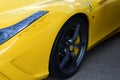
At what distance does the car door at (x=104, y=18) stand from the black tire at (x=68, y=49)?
0.22 m

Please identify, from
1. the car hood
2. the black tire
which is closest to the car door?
the black tire

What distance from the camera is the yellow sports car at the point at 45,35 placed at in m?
2.64

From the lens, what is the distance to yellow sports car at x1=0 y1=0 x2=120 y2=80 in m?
2.64

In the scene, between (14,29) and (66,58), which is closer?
(14,29)

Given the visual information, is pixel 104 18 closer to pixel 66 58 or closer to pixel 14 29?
pixel 66 58

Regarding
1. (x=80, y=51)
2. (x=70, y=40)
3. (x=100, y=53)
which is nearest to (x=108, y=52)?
(x=100, y=53)

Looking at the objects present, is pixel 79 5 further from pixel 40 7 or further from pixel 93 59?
pixel 93 59

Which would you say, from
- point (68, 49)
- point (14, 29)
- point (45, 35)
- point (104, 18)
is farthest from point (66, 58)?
point (14, 29)

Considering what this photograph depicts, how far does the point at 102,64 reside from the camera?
398 cm

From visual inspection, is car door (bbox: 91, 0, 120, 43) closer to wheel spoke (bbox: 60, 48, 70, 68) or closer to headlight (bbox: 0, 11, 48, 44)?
wheel spoke (bbox: 60, 48, 70, 68)

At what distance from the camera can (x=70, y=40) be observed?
3.46 m

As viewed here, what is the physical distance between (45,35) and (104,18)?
4.46 feet

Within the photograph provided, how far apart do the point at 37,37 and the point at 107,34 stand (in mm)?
1712

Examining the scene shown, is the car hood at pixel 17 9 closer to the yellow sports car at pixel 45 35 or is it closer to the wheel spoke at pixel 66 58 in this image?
the yellow sports car at pixel 45 35
